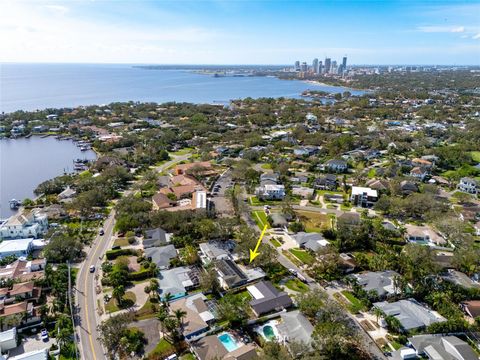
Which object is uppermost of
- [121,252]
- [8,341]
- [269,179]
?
[269,179]

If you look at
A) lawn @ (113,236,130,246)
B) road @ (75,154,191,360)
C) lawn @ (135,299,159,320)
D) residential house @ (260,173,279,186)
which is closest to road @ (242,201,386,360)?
residential house @ (260,173,279,186)

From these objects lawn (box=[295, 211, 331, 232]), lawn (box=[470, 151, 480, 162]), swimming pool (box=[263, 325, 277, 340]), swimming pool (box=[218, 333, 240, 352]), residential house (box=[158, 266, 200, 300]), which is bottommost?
swimming pool (box=[263, 325, 277, 340])

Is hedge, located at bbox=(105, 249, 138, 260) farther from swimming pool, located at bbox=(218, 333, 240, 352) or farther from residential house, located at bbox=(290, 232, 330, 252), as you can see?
residential house, located at bbox=(290, 232, 330, 252)

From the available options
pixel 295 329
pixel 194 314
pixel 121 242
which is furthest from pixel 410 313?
pixel 121 242

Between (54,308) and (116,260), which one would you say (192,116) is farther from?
(54,308)

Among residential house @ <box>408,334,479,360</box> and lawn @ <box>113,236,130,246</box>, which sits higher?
residential house @ <box>408,334,479,360</box>

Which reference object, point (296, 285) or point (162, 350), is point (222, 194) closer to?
point (296, 285)

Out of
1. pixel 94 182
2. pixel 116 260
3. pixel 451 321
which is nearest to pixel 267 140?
pixel 94 182
